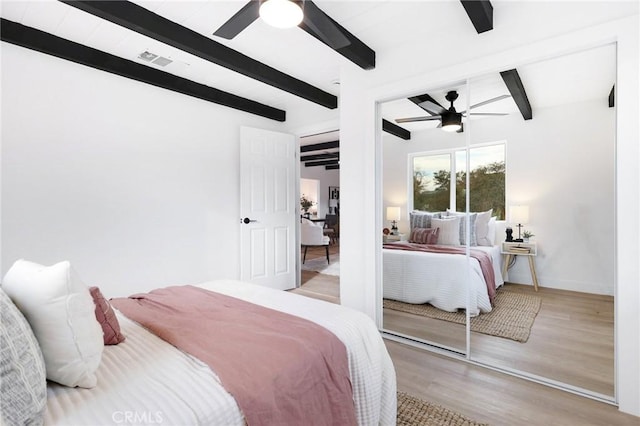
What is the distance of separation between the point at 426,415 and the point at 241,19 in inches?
98.3

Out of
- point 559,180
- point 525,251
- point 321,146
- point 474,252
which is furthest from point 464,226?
A: point 321,146

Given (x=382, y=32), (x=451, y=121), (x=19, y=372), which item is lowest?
(x=19, y=372)

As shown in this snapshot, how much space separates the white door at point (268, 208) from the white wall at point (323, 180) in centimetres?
645

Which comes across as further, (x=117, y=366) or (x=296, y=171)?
(x=296, y=171)

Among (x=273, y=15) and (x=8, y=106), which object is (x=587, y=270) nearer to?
(x=273, y=15)

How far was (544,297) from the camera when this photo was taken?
270 centimetres

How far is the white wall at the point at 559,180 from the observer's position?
2146 mm

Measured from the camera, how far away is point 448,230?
2.74 m

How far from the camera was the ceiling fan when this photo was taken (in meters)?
1.70

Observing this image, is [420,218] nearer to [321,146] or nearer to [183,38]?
[183,38]

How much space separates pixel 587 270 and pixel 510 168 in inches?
37.6

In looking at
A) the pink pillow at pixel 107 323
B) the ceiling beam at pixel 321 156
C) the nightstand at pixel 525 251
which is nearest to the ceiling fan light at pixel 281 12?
the pink pillow at pixel 107 323

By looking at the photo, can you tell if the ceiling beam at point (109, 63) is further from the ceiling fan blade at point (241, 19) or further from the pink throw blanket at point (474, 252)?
the pink throw blanket at point (474, 252)

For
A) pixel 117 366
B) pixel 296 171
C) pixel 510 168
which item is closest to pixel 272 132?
pixel 296 171
